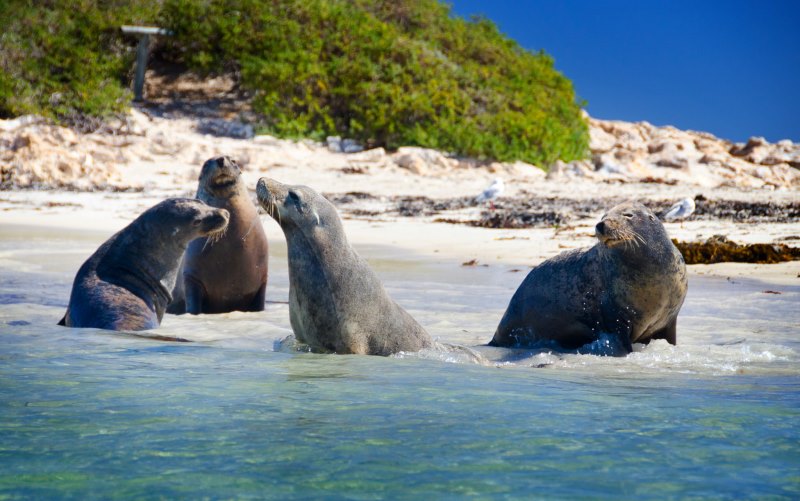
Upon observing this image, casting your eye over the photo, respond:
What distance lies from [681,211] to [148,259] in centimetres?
771

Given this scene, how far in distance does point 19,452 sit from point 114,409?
2.08 ft

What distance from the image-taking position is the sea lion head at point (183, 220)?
6414 mm

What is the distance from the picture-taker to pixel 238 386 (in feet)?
13.4

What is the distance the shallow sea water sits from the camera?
8.73ft

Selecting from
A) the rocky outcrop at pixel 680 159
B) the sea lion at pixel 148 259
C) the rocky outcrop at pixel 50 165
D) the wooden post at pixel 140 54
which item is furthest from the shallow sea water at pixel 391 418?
the wooden post at pixel 140 54

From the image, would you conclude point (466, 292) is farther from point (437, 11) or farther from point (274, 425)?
point (437, 11)

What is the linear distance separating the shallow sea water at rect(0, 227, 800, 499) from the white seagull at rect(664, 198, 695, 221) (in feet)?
19.8

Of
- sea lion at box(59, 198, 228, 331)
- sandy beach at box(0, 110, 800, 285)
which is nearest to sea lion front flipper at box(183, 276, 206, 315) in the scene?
sea lion at box(59, 198, 228, 331)

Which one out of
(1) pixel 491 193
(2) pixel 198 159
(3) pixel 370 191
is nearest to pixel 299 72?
(2) pixel 198 159

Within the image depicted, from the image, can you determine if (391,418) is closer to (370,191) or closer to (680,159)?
(370,191)

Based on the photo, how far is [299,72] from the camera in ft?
70.9

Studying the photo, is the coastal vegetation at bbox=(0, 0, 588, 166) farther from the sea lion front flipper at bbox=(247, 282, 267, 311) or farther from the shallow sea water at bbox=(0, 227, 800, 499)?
the shallow sea water at bbox=(0, 227, 800, 499)

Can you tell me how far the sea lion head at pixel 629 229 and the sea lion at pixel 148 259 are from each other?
7.95 ft

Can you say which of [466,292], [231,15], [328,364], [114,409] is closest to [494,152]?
[231,15]
